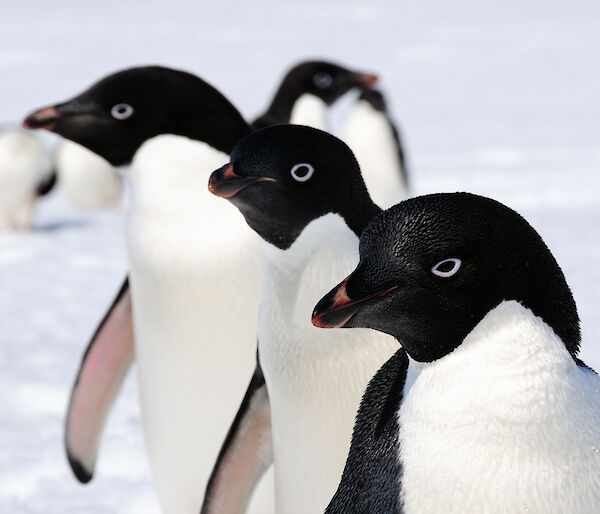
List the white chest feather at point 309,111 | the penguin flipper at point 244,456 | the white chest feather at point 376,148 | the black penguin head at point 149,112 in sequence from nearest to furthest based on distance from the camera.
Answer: the penguin flipper at point 244,456
the black penguin head at point 149,112
the white chest feather at point 376,148
the white chest feather at point 309,111

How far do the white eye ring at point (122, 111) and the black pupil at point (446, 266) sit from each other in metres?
1.07

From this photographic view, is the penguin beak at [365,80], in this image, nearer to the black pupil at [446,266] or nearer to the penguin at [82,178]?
the penguin at [82,178]

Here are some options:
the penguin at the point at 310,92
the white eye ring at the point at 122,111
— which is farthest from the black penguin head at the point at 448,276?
the penguin at the point at 310,92

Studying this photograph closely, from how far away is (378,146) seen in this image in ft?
14.1

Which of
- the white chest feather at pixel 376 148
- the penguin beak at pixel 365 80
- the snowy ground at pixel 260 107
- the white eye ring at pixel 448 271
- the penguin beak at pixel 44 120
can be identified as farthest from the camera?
the penguin beak at pixel 365 80

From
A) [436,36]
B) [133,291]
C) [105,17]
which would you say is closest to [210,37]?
[436,36]

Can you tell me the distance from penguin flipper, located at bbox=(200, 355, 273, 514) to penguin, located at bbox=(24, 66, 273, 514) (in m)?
0.17

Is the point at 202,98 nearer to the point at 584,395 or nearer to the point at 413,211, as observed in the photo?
the point at 413,211

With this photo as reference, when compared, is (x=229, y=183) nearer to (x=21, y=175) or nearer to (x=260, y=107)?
(x=21, y=175)

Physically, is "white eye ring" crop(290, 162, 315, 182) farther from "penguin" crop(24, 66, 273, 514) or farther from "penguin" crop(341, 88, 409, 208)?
"penguin" crop(341, 88, 409, 208)

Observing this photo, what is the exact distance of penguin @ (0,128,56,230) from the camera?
6.30 m

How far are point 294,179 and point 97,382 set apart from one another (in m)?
1.03

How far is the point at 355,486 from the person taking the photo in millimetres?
1258

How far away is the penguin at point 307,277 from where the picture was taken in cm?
156
